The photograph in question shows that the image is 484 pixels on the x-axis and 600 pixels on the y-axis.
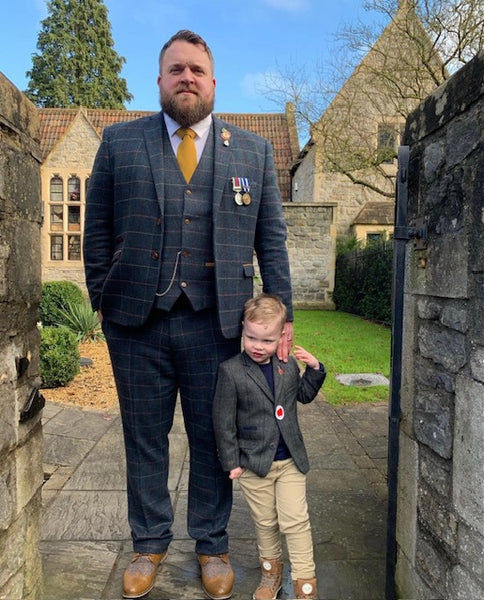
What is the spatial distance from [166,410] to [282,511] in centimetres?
65

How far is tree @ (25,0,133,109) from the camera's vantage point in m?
25.4

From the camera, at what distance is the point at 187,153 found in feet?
7.04

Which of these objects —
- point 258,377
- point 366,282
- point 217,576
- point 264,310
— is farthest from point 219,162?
point 366,282

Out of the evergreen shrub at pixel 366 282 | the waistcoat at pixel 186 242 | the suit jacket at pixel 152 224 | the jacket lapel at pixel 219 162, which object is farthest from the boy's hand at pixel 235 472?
the evergreen shrub at pixel 366 282

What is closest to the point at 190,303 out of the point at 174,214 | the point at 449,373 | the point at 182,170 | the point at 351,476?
the point at 174,214

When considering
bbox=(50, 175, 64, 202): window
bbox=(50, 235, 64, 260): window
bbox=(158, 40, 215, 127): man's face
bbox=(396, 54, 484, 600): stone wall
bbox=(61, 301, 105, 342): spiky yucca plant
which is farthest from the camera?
bbox=(50, 235, 64, 260): window

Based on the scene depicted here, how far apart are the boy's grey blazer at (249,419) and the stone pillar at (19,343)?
2.43ft

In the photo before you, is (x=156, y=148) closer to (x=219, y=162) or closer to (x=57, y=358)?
(x=219, y=162)

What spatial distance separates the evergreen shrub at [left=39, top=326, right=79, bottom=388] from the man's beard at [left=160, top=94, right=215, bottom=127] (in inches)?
165

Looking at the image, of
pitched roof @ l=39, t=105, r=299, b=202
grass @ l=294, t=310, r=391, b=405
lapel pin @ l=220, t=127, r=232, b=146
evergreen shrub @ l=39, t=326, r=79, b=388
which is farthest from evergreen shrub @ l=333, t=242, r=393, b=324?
lapel pin @ l=220, t=127, r=232, b=146

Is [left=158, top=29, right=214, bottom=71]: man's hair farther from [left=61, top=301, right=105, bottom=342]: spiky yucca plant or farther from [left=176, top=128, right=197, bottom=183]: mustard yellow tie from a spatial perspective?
[left=61, top=301, right=105, bottom=342]: spiky yucca plant

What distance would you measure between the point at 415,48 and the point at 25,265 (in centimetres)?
1171

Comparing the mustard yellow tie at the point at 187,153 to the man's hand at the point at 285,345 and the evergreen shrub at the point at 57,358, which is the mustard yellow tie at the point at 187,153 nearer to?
the man's hand at the point at 285,345

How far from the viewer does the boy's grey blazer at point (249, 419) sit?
2064 millimetres
